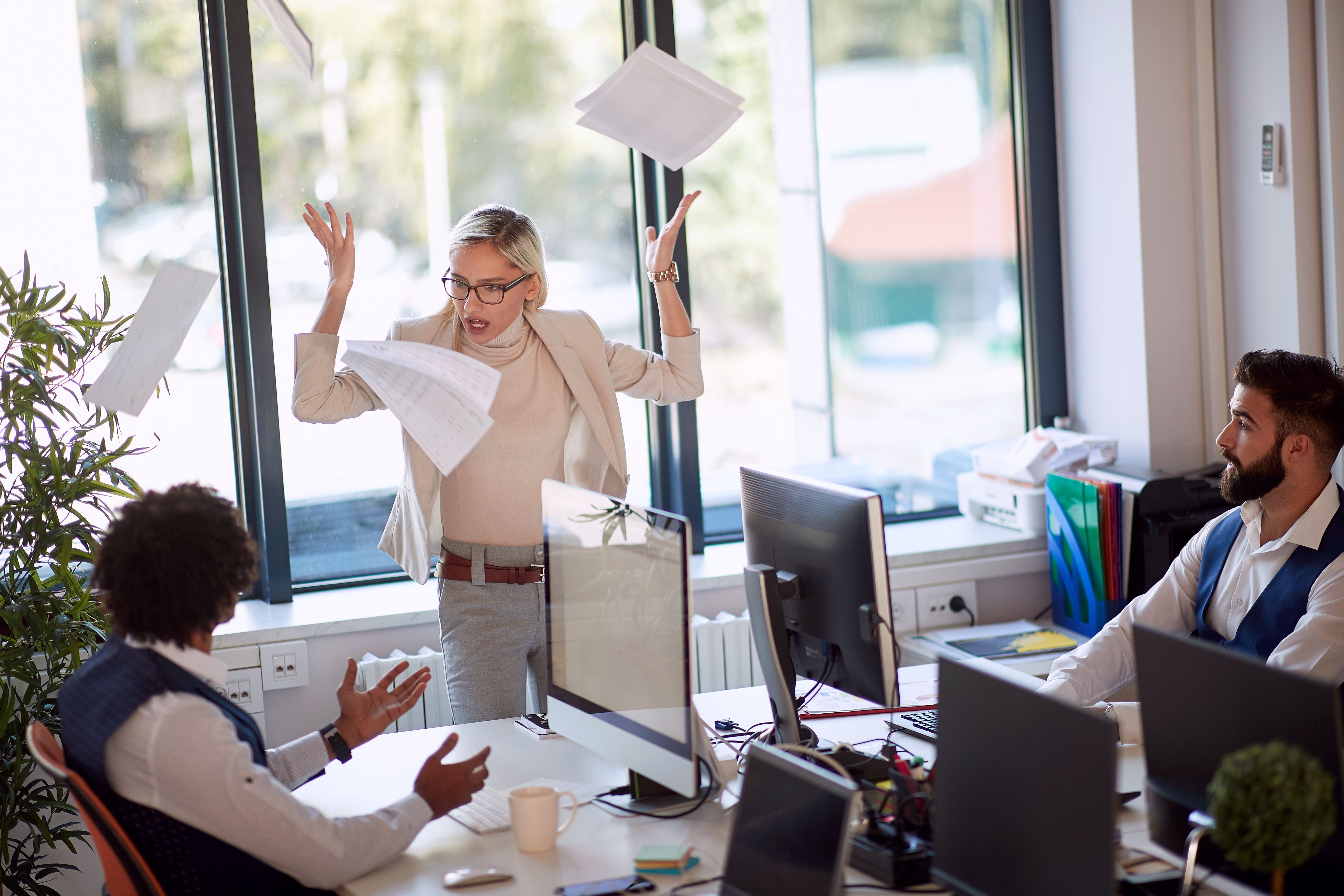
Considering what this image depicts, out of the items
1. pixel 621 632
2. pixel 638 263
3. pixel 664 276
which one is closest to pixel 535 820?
pixel 621 632

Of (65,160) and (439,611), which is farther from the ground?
(65,160)

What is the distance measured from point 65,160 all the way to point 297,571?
1.22m

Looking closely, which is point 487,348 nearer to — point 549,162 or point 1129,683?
point 549,162

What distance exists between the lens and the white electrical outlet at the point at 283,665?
2.94 m

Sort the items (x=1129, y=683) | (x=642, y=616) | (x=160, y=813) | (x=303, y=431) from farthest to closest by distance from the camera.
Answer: (x=303, y=431), (x=1129, y=683), (x=642, y=616), (x=160, y=813)

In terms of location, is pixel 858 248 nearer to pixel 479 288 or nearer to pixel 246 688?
pixel 479 288

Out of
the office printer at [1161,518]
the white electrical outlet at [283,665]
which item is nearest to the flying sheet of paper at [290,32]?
the white electrical outlet at [283,665]

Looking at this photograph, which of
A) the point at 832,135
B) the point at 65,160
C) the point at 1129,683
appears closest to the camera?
the point at 1129,683

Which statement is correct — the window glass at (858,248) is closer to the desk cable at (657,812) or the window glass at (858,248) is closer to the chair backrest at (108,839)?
the desk cable at (657,812)

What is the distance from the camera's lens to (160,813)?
1.53 metres

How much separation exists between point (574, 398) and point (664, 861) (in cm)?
116

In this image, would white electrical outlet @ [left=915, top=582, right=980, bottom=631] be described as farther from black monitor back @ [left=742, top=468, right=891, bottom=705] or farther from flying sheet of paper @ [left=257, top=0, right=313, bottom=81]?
flying sheet of paper @ [left=257, top=0, right=313, bottom=81]

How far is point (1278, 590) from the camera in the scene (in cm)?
221

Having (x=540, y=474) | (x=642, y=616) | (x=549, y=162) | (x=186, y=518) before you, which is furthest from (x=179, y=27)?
(x=642, y=616)
